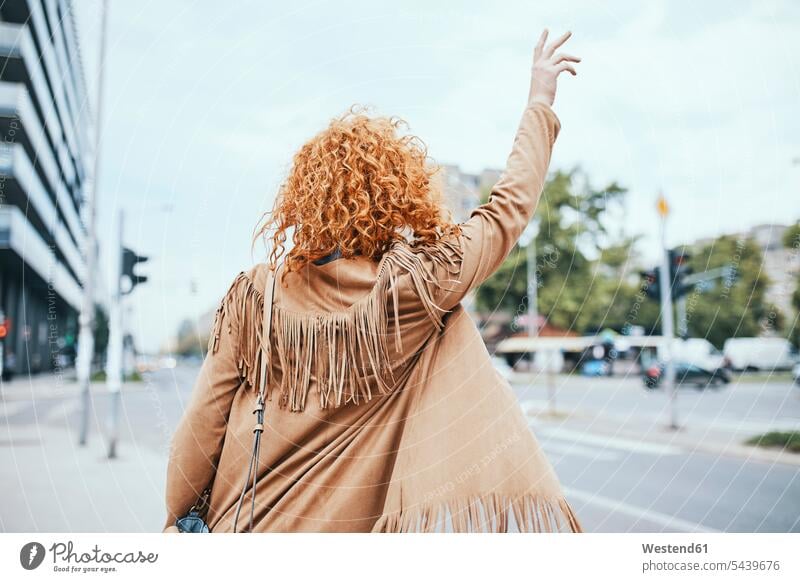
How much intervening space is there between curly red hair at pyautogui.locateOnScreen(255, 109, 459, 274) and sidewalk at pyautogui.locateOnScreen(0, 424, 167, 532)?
1608 mm

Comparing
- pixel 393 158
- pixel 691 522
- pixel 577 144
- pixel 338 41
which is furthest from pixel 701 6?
pixel 691 522

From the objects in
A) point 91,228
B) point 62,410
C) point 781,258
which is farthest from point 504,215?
point 62,410

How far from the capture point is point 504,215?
115 centimetres

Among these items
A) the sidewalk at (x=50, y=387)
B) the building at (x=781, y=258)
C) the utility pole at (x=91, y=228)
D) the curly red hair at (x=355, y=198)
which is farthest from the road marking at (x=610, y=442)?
the sidewalk at (x=50, y=387)

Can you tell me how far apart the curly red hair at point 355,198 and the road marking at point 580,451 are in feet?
22.6

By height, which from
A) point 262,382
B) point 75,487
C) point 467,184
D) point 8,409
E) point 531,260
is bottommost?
point 75,487

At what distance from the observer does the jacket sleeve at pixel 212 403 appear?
1.16 m

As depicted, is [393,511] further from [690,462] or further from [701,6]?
[690,462]

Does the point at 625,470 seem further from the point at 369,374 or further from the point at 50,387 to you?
the point at 50,387

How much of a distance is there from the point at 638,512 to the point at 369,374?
4.22 m

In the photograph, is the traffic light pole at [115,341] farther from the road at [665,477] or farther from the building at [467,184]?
the road at [665,477]

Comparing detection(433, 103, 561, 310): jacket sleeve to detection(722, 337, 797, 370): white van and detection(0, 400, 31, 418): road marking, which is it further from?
detection(722, 337, 797, 370): white van
